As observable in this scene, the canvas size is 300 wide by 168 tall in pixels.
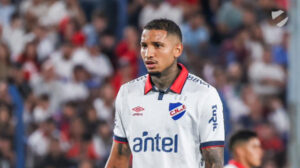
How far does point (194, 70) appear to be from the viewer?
11016 millimetres

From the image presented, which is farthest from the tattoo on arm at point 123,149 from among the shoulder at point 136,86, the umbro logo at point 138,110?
the shoulder at point 136,86

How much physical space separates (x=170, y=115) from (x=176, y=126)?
0.08m

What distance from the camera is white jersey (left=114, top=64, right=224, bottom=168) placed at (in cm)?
445

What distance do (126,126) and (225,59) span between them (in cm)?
719

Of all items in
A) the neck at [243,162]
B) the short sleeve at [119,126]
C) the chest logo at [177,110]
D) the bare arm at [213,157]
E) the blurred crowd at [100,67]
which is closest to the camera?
the bare arm at [213,157]

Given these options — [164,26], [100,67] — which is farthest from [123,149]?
[100,67]

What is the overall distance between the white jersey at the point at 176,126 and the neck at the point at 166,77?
1.4 inches

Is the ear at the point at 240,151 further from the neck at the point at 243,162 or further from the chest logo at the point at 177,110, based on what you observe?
the chest logo at the point at 177,110

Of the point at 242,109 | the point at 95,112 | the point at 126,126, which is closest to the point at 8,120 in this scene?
the point at 95,112

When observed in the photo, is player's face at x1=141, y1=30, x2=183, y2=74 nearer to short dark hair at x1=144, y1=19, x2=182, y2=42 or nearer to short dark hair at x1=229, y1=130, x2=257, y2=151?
short dark hair at x1=144, y1=19, x2=182, y2=42

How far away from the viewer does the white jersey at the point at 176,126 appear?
4.45 metres

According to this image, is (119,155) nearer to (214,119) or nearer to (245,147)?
(214,119)

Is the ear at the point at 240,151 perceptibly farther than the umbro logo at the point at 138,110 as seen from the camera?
Yes

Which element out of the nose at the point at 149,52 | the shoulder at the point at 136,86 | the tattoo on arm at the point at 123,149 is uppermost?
the nose at the point at 149,52
